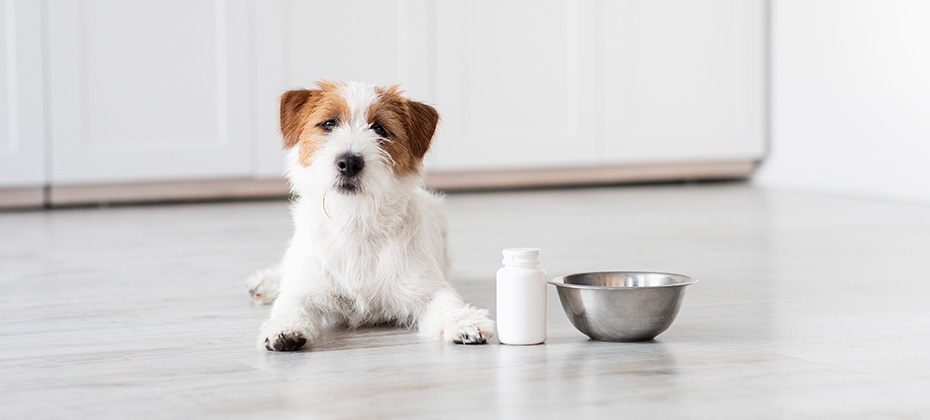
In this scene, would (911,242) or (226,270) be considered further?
(911,242)

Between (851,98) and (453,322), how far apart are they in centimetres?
326

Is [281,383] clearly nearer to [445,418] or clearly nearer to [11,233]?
[445,418]

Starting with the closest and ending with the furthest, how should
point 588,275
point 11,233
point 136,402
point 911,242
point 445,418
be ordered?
1. point 445,418
2. point 136,402
3. point 588,275
4. point 911,242
5. point 11,233

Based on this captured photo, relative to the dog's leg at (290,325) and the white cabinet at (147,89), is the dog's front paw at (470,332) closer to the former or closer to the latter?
the dog's leg at (290,325)

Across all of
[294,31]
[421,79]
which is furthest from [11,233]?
[421,79]

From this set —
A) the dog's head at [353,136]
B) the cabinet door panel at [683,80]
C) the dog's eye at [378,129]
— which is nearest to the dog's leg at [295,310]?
the dog's head at [353,136]

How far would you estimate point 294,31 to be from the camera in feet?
14.6

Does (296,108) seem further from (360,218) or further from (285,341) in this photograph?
(285,341)

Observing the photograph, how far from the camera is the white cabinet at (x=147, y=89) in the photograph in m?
4.23

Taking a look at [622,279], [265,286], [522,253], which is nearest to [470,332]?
[522,253]

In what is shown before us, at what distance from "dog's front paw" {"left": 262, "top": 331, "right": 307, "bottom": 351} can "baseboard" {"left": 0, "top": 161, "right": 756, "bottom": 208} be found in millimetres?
2859

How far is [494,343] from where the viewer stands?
1810 millimetres

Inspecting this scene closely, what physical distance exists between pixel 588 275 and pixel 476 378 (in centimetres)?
39

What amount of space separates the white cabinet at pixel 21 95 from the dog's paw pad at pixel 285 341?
9.27 feet
